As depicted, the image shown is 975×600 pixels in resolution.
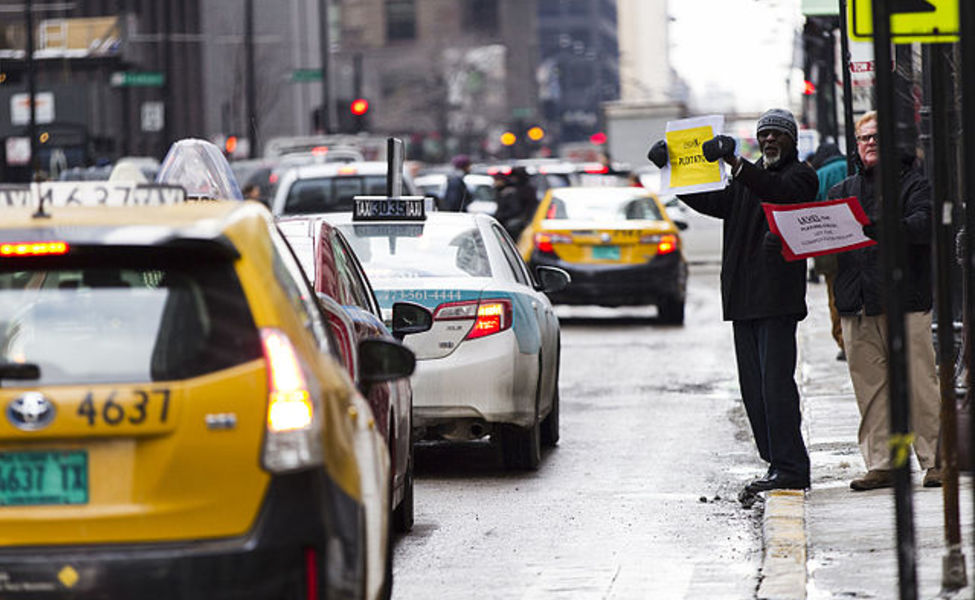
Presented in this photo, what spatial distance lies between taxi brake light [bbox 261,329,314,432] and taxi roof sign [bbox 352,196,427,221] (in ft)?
24.3

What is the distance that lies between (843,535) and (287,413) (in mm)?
4373

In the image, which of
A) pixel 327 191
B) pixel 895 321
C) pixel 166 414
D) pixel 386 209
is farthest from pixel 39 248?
pixel 327 191

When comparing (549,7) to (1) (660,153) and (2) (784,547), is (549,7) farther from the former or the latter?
(2) (784,547)

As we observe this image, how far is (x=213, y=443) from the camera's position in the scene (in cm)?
543

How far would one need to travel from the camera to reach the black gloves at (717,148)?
1039 centimetres

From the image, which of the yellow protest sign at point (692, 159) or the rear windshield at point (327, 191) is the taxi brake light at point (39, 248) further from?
the rear windshield at point (327, 191)

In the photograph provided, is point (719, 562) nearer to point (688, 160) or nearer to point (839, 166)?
point (688, 160)

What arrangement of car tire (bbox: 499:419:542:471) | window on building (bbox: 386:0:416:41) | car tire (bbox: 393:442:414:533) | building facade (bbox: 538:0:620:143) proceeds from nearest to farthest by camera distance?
car tire (bbox: 393:442:414:533) → car tire (bbox: 499:419:542:471) → window on building (bbox: 386:0:416:41) → building facade (bbox: 538:0:620:143)

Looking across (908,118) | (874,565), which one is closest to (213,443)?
(874,565)

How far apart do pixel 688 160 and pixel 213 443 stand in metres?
5.67

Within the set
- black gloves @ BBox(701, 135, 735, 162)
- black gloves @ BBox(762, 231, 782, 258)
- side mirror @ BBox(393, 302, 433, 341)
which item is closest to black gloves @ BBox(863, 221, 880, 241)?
black gloves @ BBox(762, 231, 782, 258)

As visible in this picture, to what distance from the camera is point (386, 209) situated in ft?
42.7

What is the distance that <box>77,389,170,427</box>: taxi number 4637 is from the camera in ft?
17.8

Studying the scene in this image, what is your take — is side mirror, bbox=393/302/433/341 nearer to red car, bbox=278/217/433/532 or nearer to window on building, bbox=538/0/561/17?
red car, bbox=278/217/433/532
